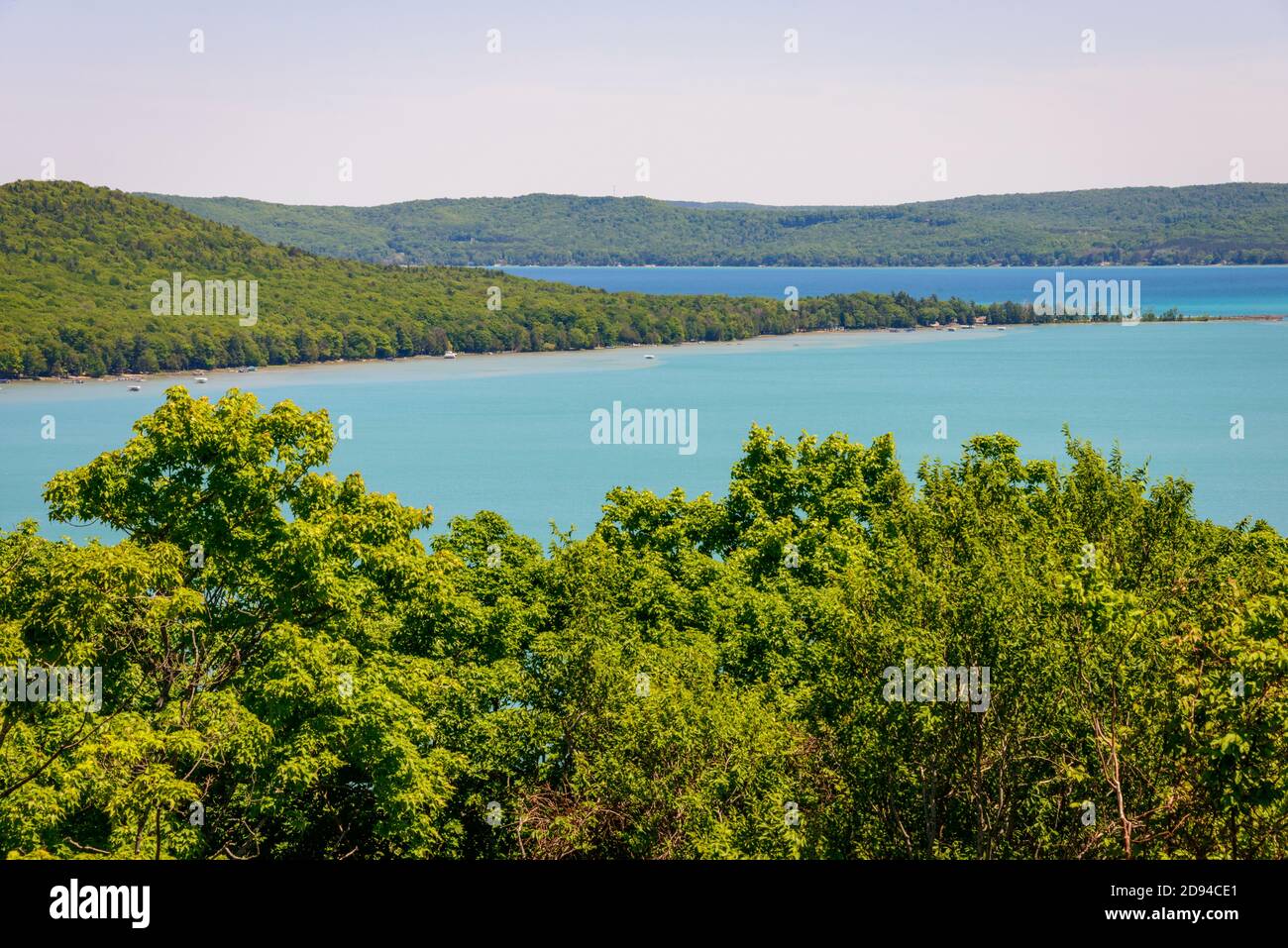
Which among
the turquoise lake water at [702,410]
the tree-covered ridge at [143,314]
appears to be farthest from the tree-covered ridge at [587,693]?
the tree-covered ridge at [143,314]

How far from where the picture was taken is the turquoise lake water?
320ft

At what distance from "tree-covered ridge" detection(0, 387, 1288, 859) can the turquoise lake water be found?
56.3m

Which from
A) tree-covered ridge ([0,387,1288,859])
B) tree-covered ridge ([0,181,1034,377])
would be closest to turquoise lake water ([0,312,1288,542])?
tree-covered ridge ([0,181,1034,377])

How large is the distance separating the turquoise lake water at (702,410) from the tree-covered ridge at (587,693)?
185 feet

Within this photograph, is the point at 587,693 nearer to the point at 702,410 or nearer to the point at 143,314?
the point at 702,410

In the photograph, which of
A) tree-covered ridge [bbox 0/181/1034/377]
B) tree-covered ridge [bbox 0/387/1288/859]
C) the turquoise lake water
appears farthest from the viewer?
tree-covered ridge [bbox 0/181/1034/377]

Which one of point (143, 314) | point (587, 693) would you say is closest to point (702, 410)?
point (143, 314)

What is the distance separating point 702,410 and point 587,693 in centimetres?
11381

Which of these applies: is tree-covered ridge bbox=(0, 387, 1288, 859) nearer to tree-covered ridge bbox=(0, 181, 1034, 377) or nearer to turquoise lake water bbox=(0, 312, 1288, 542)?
turquoise lake water bbox=(0, 312, 1288, 542)

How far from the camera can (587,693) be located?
20672 millimetres

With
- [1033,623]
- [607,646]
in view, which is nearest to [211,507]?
[607,646]

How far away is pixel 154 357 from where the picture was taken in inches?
6191

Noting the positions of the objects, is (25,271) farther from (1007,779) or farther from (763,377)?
(1007,779)

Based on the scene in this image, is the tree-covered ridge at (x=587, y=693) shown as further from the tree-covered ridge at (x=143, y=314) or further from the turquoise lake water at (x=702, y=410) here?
the tree-covered ridge at (x=143, y=314)
